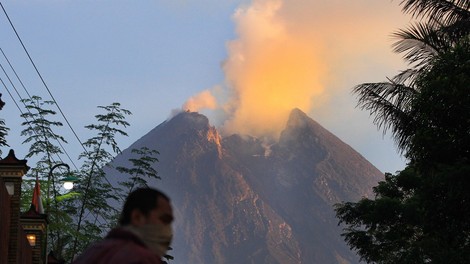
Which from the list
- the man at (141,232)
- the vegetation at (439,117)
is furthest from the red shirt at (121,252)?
the vegetation at (439,117)

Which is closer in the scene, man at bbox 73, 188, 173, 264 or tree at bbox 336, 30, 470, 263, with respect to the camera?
man at bbox 73, 188, 173, 264

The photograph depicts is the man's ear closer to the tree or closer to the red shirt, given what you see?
the red shirt

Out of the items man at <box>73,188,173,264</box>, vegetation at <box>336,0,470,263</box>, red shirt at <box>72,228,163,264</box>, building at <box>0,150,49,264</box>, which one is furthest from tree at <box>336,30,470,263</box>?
red shirt at <box>72,228,163,264</box>

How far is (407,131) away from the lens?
28.6 meters

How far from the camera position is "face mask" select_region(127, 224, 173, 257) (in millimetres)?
3234

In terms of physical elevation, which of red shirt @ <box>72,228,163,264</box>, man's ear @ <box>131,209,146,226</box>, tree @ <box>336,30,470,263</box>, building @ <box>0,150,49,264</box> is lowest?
red shirt @ <box>72,228,163,264</box>

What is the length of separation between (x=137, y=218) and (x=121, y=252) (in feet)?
0.72

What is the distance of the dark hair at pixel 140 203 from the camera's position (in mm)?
3229

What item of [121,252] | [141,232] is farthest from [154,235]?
[121,252]

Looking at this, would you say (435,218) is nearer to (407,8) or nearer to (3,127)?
(407,8)

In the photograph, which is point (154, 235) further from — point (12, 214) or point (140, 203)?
point (12, 214)

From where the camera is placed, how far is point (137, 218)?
10.7ft

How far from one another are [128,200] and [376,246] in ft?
155

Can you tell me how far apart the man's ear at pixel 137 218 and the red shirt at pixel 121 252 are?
0.19ft
